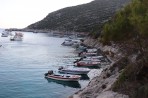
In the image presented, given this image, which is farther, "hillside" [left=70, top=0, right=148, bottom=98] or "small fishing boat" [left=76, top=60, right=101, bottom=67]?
"small fishing boat" [left=76, top=60, right=101, bottom=67]

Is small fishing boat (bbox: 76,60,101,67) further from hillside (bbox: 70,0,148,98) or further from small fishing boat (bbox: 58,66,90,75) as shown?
hillside (bbox: 70,0,148,98)

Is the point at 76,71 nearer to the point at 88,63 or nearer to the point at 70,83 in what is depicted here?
the point at 70,83

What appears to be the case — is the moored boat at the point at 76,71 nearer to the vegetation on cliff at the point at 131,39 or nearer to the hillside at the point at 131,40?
the hillside at the point at 131,40

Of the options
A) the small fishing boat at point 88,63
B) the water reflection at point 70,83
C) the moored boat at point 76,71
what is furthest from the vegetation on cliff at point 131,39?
the small fishing boat at point 88,63

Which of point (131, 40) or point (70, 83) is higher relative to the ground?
point (131, 40)

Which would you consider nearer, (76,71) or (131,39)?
(131,39)

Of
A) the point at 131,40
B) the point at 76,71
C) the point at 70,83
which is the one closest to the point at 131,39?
the point at 131,40

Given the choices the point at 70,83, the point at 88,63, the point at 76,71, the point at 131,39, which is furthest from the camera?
the point at 88,63

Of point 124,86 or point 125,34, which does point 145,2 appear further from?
point 124,86

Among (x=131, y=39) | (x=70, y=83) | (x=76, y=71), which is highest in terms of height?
(x=131, y=39)

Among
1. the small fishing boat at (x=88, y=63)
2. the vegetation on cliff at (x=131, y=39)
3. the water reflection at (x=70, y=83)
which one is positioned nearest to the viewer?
the vegetation on cliff at (x=131, y=39)

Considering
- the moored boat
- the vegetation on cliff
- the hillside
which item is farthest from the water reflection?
the vegetation on cliff

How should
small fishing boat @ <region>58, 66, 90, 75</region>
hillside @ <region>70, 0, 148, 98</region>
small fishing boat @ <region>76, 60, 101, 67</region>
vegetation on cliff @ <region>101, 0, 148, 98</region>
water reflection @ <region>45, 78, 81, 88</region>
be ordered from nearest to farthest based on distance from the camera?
hillside @ <region>70, 0, 148, 98</region>, vegetation on cliff @ <region>101, 0, 148, 98</region>, water reflection @ <region>45, 78, 81, 88</region>, small fishing boat @ <region>58, 66, 90, 75</region>, small fishing boat @ <region>76, 60, 101, 67</region>

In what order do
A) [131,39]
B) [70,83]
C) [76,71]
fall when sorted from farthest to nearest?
[76,71], [70,83], [131,39]
